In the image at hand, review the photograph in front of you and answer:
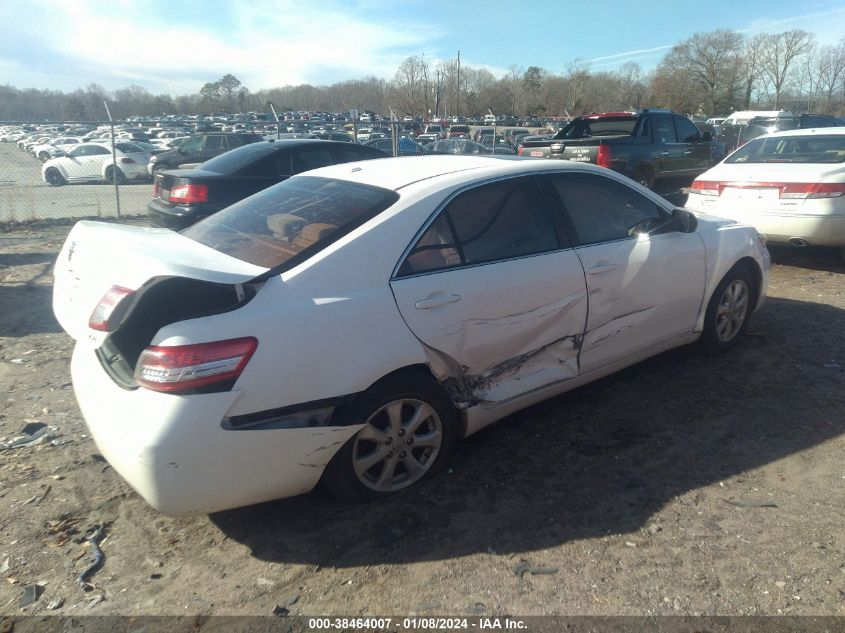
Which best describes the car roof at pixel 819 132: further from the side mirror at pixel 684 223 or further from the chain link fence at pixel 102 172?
the chain link fence at pixel 102 172

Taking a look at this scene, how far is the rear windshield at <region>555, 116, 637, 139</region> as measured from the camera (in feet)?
35.6

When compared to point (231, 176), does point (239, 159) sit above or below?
above

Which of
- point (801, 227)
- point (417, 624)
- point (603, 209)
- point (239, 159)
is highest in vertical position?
point (239, 159)

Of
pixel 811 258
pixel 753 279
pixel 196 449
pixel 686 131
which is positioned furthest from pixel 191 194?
pixel 686 131

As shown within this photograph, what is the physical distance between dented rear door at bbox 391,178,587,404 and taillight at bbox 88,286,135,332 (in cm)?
115

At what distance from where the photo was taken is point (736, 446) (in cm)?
346

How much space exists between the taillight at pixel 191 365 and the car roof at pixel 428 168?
1.30m

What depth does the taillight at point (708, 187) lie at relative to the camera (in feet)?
24.9

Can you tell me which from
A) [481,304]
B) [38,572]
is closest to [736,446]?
[481,304]

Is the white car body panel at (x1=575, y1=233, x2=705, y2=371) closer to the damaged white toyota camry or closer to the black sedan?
the damaged white toyota camry

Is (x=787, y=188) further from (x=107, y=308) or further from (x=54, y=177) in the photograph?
(x=54, y=177)

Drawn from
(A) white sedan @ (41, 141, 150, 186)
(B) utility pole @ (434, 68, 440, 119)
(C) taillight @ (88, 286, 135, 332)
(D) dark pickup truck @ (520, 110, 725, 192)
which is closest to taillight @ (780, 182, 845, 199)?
(D) dark pickup truck @ (520, 110, 725, 192)

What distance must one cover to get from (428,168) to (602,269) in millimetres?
1180

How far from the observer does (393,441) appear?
2928 millimetres
